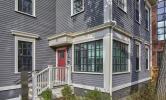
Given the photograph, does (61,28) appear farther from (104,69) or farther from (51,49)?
(104,69)

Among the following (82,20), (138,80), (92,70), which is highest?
(82,20)

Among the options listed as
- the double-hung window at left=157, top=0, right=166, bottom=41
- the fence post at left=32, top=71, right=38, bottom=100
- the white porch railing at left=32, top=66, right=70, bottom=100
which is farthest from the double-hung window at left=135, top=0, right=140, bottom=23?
the double-hung window at left=157, top=0, right=166, bottom=41

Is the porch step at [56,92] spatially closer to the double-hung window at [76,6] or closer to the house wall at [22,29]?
the house wall at [22,29]

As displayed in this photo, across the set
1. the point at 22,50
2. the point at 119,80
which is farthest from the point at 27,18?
the point at 119,80

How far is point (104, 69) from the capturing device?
28.0 ft

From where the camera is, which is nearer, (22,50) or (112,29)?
(112,29)

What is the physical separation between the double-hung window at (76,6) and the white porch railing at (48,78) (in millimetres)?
3531

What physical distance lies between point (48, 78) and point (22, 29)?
3.28m

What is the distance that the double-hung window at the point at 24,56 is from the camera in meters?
10.0

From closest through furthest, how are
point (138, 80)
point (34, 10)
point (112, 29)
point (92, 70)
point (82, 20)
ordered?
point (112, 29)
point (92, 70)
point (82, 20)
point (34, 10)
point (138, 80)

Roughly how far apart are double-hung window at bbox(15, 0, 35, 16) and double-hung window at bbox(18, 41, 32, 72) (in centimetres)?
190

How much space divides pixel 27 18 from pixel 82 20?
3.29 m

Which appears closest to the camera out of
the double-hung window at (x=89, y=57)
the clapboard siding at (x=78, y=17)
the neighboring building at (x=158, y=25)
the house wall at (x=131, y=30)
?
the double-hung window at (x=89, y=57)

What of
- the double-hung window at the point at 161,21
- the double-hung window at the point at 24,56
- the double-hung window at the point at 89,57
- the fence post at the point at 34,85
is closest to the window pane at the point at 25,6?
the double-hung window at the point at 24,56
